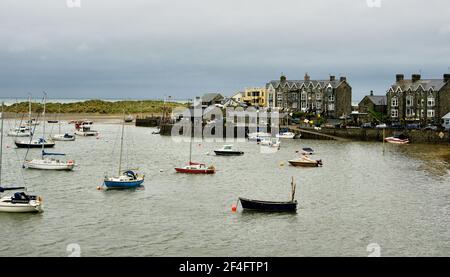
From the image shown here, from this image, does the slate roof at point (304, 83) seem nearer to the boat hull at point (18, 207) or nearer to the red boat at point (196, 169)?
the red boat at point (196, 169)

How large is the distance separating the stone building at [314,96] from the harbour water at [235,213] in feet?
176

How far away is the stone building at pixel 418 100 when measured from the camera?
9750 centimetres

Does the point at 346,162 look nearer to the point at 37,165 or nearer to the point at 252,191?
the point at 252,191

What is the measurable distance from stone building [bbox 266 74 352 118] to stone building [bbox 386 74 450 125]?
11.2m

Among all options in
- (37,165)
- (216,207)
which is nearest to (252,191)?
(216,207)

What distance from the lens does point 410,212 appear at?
35500 millimetres

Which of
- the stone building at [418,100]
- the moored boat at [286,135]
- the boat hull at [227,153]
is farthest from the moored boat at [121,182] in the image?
the stone building at [418,100]

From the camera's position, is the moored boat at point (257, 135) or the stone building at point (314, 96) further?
the stone building at point (314, 96)

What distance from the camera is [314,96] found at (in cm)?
11575

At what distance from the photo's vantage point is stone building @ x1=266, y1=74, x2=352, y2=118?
114 metres

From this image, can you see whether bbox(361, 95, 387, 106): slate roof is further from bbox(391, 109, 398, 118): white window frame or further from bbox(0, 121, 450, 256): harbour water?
bbox(0, 121, 450, 256): harbour water

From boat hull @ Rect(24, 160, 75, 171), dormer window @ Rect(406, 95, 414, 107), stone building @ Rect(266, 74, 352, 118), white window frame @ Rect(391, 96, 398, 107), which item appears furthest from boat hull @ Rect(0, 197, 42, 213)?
stone building @ Rect(266, 74, 352, 118)

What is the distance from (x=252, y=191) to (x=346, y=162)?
21782mm

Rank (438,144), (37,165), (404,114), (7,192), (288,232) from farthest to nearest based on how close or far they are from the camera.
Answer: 1. (404,114)
2. (438,144)
3. (37,165)
4. (7,192)
5. (288,232)
